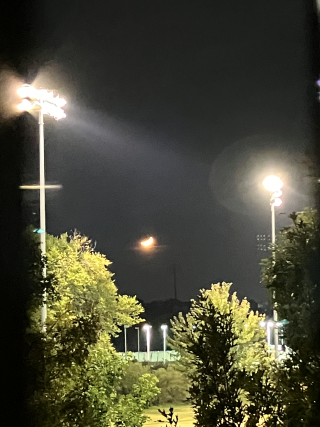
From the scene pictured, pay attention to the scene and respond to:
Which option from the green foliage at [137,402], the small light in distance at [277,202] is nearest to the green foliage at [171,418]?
the green foliage at [137,402]

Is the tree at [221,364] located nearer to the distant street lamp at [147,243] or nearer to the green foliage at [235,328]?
the green foliage at [235,328]

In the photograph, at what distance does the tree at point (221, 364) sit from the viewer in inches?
62.9

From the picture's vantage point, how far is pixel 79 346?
1640 mm

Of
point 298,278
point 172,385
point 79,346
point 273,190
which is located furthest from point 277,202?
point 79,346

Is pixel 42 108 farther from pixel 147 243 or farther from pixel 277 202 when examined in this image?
pixel 277 202

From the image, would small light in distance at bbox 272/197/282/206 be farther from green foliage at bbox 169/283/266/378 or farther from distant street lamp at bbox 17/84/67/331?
distant street lamp at bbox 17/84/67/331

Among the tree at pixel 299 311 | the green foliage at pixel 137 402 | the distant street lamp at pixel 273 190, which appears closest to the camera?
the tree at pixel 299 311

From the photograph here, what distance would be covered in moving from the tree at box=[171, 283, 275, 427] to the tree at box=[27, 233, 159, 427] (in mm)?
247

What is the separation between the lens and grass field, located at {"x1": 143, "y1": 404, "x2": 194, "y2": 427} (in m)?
1.65

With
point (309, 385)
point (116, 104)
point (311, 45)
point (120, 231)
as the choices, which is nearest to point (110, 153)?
point (116, 104)

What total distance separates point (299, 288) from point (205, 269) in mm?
483

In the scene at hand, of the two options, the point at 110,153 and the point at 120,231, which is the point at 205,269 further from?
the point at 110,153

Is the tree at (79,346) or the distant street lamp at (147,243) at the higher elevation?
the distant street lamp at (147,243)

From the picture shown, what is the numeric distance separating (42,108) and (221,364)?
1213mm
